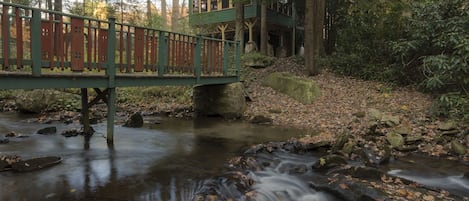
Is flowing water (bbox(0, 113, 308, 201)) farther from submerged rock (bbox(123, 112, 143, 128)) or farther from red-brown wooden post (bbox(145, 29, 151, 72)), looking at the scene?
red-brown wooden post (bbox(145, 29, 151, 72))

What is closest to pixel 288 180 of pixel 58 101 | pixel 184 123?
pixel 184 123

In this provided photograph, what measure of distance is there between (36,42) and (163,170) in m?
3.11

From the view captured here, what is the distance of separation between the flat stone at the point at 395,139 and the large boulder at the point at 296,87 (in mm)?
4686

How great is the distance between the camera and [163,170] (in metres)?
7.11

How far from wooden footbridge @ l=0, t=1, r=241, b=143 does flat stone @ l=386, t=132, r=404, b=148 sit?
212 inches

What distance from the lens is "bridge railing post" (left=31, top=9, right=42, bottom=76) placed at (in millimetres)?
6391

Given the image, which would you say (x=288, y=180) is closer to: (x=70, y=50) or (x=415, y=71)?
(x=70, y=50)

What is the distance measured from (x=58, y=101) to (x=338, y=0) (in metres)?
15.1

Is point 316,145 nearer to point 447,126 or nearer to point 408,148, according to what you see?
point 408,148

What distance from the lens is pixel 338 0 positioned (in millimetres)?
21047

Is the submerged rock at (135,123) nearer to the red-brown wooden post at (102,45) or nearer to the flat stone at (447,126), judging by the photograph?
the red-brown wooden post at (102,45)

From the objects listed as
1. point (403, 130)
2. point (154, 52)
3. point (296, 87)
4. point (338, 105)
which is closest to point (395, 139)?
point (403, 130)

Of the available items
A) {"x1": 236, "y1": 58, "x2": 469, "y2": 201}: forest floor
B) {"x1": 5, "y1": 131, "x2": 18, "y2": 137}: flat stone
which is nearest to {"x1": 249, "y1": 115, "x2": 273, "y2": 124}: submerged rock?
{"x1": 236, "y1": 58, "x2": 469, "y2": 201}: forest floor

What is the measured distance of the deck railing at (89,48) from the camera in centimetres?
625
